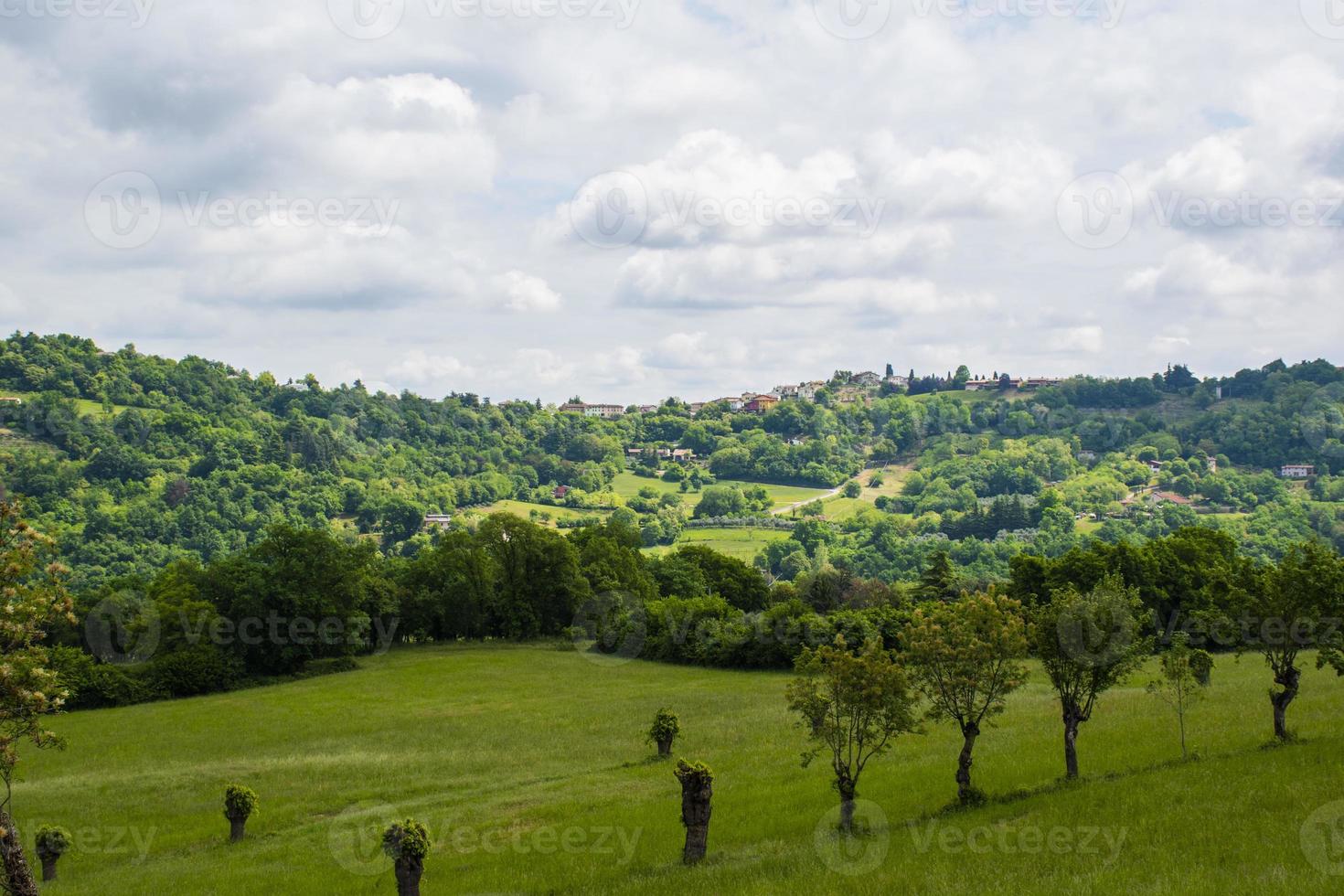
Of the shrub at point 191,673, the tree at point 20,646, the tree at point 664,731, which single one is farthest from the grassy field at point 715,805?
the shrub at point 191,673

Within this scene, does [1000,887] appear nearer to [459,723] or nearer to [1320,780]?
[1320,780]

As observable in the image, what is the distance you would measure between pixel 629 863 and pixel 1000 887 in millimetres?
8819

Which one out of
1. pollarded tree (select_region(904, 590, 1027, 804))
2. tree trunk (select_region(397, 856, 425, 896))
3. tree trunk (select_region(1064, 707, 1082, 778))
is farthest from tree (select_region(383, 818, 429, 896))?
tree trunk (select_region(1064, 707, 1082, 778))

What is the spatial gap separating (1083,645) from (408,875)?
59.4 feet

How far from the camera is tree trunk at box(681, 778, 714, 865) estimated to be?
2255 cm

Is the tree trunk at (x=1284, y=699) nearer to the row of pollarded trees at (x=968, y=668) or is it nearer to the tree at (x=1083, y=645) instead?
the row of pollarded trees at (x=968, y=668)

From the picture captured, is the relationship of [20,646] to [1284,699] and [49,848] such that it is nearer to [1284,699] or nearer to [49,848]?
[49,848]

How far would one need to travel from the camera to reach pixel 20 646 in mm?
19016

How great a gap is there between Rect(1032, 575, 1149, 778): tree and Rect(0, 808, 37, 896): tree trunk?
23.9 meters

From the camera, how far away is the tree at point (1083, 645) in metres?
26.2

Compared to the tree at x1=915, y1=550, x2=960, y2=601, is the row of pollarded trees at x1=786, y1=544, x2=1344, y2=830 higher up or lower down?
higher up

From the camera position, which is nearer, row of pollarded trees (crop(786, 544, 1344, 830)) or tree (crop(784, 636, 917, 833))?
tree (crop(784, 636, 917, 833))

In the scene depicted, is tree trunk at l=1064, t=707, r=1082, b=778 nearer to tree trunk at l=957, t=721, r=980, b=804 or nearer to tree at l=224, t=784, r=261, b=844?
tree trunk at l=957, t=721, r=980, b=804

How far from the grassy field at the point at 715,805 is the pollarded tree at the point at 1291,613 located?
2.03 metres
